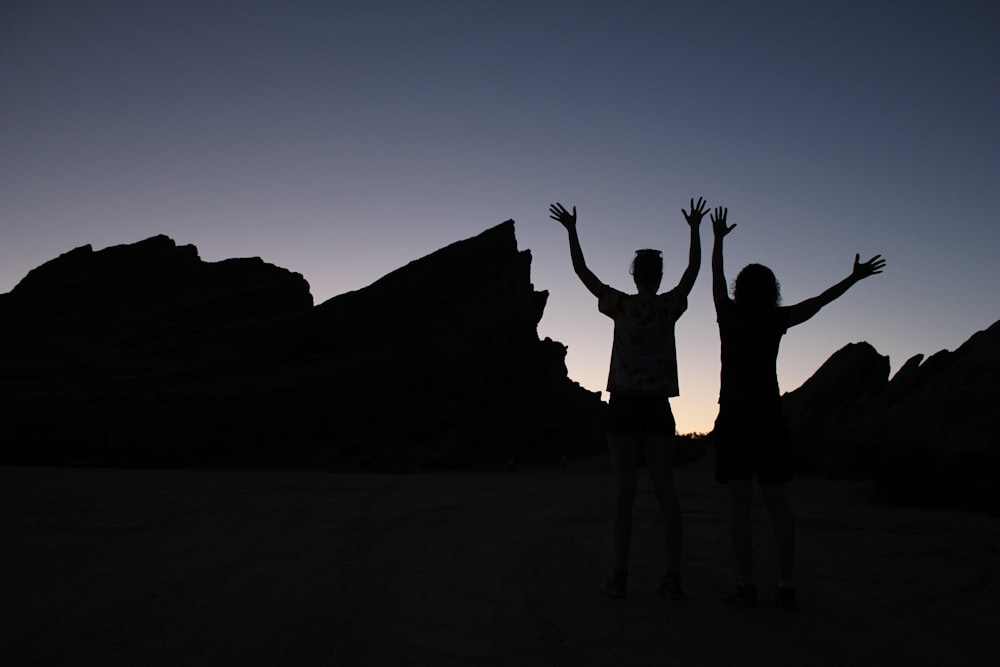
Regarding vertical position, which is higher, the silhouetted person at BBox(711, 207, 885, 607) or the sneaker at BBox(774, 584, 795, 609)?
the silhouetted person at BBox(711, 207, 885, 607)

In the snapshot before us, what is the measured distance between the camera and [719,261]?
5051 mm

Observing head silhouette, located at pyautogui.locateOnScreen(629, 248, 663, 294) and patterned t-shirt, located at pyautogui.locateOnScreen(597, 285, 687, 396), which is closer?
patterned t-shirt, located at pyautogui.locateOnScreen(597, 285, 687, 396)

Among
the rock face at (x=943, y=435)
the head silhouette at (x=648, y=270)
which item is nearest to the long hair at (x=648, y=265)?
the head silhouette at (x=648, y=270)

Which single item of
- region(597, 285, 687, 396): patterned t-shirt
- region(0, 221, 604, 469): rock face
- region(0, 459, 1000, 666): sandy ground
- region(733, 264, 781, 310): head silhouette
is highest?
region(0, 221, 604, 469): rock face

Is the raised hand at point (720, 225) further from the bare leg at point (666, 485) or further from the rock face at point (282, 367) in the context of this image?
the rock face at point (282, 367)

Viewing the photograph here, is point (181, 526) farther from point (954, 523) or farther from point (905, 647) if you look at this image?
point (954, 523)

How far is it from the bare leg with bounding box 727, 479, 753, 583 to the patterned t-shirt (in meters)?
0.65

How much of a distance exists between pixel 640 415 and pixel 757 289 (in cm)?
106

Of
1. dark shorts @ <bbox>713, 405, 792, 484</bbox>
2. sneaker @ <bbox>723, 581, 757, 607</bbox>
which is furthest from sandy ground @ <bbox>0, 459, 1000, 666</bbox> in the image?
dark shorts @ <bbox>713, 405, 792, 484</bbox>

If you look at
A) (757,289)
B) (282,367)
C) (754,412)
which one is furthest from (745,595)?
(282,367)

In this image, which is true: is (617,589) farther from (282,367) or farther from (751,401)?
(282,367)

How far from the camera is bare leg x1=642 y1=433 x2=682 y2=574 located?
446 centimetres

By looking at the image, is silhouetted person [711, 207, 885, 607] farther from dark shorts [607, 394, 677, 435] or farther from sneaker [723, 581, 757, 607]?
dark shorts [607, 394, 677, 435]

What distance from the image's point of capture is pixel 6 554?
5.63m
